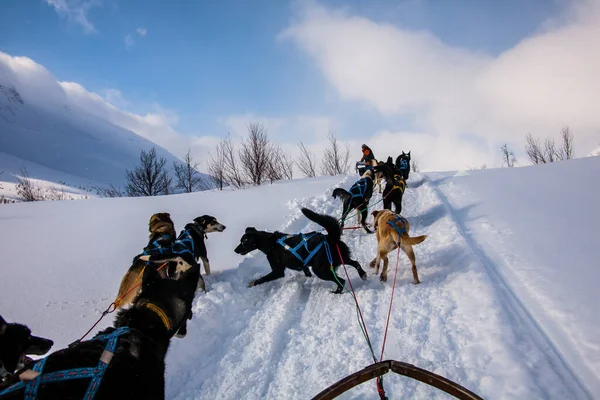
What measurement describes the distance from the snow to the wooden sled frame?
103cm

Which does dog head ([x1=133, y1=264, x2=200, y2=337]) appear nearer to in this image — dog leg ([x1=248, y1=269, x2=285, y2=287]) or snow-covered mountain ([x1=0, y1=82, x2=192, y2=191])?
dog leg ([x1=248, y1=269, x2=285, y2=287])

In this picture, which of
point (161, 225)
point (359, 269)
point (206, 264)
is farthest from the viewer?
point (161, 225)

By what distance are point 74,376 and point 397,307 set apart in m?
3.16

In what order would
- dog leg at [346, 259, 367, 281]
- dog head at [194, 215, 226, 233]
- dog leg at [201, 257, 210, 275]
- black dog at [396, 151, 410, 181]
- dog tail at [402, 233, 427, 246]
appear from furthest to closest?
1. black dog at [396, 151, 410, 181]
2. dog head at [194, 215, 226, 233]
3. dog leg at [201, 257, 210, 275]
4. dog leg at [346, 259, 367, 281]
5. dog tail at [402, 233, 427, 246]

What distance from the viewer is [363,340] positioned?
3.05m

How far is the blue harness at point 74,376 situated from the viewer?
3.95 ft

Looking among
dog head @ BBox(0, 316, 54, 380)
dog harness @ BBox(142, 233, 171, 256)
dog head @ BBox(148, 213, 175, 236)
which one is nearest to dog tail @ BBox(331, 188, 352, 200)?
dog head @ BBox(148, 213, 175, 236)

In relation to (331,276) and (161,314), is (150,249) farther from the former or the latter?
(161,314)

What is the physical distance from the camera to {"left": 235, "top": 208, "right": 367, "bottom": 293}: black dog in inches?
162

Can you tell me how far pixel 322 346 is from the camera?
3.03 m

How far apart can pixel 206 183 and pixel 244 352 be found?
21.7 meters

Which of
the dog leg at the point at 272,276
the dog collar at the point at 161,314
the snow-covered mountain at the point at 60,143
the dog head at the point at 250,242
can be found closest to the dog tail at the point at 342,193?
the dog head at the point at 250,242

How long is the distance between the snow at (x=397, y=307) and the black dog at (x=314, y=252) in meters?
0.27

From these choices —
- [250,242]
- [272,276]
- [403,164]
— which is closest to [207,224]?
[250,242]
